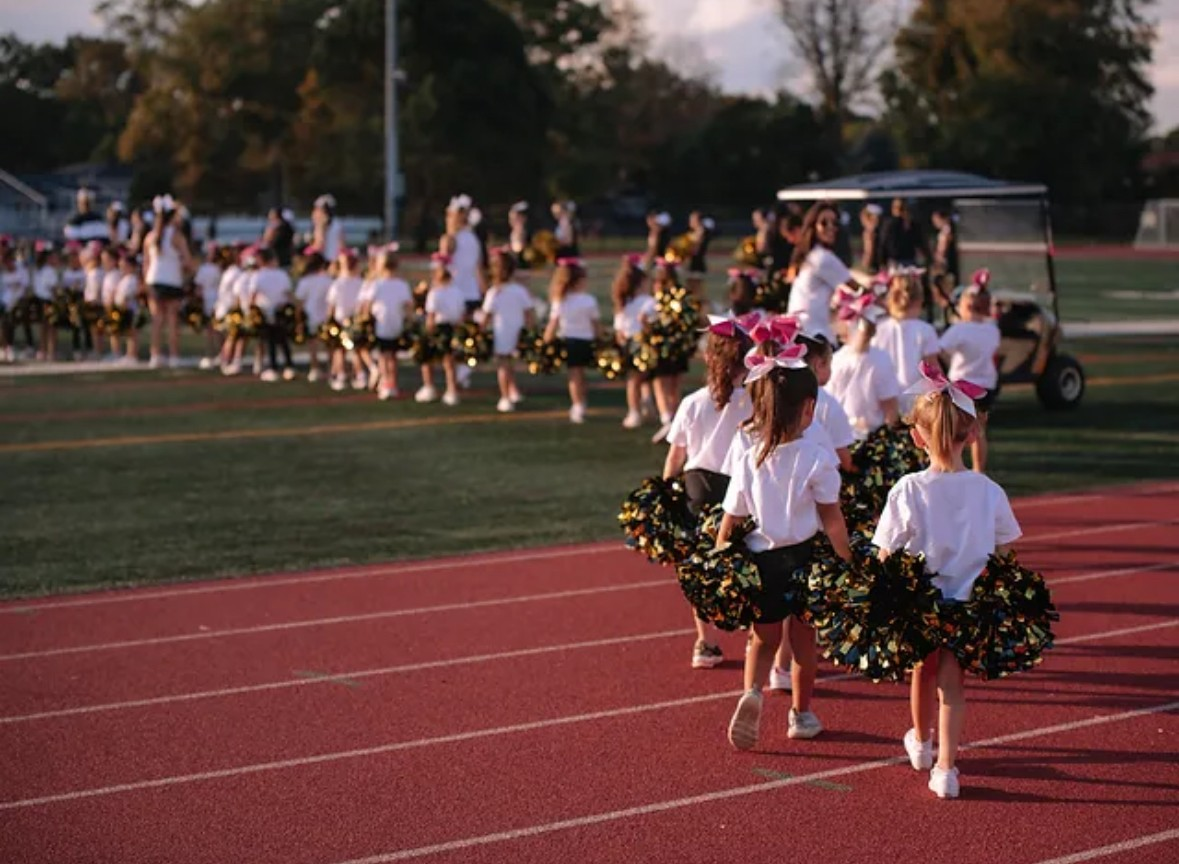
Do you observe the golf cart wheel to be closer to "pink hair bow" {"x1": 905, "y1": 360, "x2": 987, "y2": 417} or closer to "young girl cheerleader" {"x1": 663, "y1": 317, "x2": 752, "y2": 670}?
"young girl cheerleader" {"x1": 663, "y1": 317, "x2": 752, "y2": 670}

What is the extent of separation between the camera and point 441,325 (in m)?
18.6

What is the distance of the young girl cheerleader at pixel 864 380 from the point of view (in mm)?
10281

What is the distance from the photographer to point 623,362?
16422 mm

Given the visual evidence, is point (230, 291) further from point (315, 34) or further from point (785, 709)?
point (315, 34)

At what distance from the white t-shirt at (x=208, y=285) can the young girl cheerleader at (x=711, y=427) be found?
15.7m

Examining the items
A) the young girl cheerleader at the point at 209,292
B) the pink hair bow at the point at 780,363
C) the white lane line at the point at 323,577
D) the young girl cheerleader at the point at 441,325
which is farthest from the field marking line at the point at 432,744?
the young girl cheerleader at the point at 209,292

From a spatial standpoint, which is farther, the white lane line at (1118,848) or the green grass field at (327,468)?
the green grass field at (327,468)

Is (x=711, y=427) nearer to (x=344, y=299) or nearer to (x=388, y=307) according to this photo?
(x=388, y=307)

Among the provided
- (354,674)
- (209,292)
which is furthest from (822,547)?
(209,292)

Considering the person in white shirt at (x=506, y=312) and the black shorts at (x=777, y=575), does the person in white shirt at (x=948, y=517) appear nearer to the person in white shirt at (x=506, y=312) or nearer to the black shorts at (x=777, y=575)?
the black shorts at (x=777, y=575)

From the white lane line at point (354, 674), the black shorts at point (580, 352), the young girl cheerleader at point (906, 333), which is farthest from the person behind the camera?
the black shorts at point (580, 352)

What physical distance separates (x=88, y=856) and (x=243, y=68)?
63880 mm

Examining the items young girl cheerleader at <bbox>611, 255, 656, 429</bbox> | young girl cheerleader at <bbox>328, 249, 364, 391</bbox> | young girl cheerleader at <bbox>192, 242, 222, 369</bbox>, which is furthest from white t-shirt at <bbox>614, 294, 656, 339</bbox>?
young girl cheerleader at <bbox>192, 242, 222, 369</bbox>

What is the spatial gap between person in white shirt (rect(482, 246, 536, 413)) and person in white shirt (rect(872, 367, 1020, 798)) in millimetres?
11360
